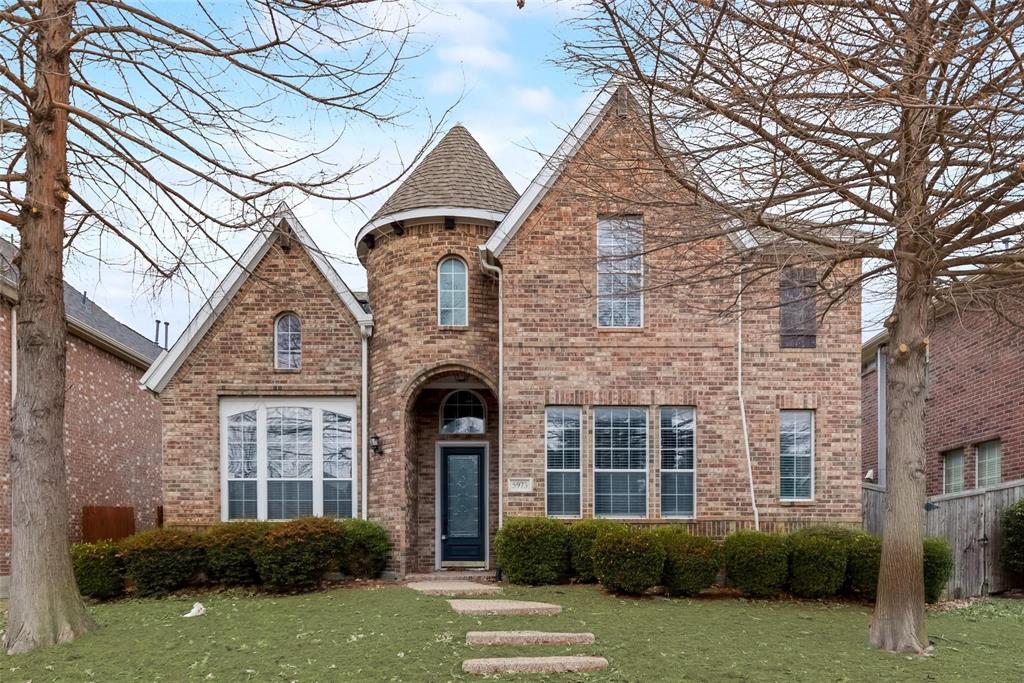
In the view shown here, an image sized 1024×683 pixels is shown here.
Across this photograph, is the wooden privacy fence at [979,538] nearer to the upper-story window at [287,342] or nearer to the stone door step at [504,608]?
the stone door step at [504,608]

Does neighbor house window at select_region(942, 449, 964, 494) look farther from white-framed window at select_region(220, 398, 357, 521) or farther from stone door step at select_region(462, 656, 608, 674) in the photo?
stone door step at select_region(462, 656, 608, 674)

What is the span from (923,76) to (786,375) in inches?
302

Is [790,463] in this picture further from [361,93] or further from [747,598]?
[361,93]

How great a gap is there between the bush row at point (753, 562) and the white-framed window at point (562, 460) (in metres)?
1.33

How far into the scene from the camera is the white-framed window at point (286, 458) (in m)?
14.9

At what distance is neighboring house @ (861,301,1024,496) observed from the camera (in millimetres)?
15352

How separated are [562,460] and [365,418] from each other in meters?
3.73

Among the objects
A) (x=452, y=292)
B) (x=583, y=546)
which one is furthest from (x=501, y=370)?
(x=583, y=546)

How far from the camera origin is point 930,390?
18.6m

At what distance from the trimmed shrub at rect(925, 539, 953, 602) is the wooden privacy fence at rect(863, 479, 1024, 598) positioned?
161 cm

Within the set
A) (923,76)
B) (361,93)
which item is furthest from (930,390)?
(361,93)

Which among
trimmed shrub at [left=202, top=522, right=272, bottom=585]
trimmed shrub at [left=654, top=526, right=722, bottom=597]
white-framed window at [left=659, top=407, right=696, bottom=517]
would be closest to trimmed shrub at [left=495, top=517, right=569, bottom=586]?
trimmed shrub at [left=654, top=526, right=722, bottom=597]

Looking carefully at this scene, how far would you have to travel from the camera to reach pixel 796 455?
13875 millimetres

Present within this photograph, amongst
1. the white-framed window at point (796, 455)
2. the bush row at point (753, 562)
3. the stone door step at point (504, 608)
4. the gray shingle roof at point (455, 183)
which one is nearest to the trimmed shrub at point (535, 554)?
the bush row at point (753, 562)
